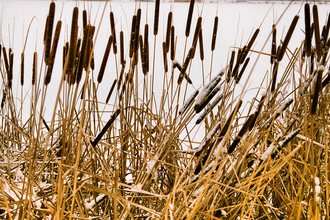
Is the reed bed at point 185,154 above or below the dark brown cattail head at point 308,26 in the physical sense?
below

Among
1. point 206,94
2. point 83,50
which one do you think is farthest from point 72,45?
point 206,94

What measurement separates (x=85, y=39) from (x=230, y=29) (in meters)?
1.57

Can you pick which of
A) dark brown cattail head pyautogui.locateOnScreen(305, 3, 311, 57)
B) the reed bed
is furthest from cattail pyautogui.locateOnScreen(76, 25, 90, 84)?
dark brown cattail head pyautogui.locateOnScreen(305, 3, 311, 57)

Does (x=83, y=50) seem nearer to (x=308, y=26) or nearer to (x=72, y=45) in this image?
(x=72, y=45)

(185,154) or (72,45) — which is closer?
(72,45)

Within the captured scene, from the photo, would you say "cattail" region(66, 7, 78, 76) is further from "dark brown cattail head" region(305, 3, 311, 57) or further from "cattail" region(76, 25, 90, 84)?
"dark brown cattail head" region(305, 3, 311, 57)

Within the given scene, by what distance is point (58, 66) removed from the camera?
181cm

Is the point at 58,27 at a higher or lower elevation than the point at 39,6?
lower

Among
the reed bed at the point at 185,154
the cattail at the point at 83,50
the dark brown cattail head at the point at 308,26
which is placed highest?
the dark brown cattail head at the point at 308,26

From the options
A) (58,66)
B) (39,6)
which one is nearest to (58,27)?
(58,66)

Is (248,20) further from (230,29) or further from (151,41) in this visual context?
(151,41)

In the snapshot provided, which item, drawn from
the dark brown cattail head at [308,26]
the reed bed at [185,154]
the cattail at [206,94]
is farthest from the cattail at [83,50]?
the dark brown cattail head at [308,26]

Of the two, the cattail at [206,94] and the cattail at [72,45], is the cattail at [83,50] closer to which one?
the cattail at [72,45]

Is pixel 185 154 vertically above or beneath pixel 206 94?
beneath
